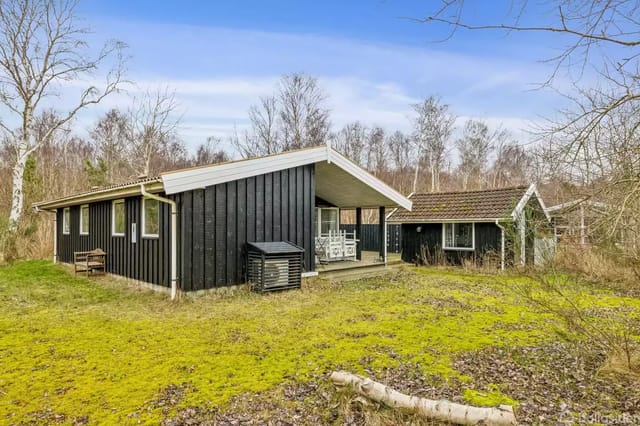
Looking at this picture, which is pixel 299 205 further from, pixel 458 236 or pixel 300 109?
pixel 300 109

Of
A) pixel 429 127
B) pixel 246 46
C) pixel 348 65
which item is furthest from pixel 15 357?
pixel 429 127

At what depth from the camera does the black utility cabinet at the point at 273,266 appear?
8000 mm

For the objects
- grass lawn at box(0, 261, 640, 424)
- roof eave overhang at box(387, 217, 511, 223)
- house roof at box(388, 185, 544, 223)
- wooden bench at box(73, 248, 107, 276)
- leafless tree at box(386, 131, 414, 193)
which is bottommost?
grass lawn at box(0, 261, 640, 424)

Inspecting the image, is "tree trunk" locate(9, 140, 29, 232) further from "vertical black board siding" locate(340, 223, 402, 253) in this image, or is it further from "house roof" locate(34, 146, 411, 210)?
"vertical black board siding" locate(340, 223, 402, 253)

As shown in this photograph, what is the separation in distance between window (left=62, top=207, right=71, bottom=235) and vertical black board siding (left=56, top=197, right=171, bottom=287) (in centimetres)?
37

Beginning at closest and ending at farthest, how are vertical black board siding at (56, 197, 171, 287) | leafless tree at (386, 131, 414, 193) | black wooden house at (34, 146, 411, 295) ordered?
1. black wooden house at (34, 146, 411, 295)
2. vertical black board siding at (56, 197, 171, 287)
3. leafless tree at (386, 131, 414, 193)

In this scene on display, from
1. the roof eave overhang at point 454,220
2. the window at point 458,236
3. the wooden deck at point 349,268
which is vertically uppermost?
the roof eave overhang at point 454,220

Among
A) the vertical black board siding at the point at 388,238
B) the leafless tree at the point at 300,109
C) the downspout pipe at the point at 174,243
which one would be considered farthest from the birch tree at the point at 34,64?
the vertical black board siding at the point at 388,238

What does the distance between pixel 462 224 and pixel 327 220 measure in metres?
4.91

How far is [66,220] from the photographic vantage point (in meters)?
13.1

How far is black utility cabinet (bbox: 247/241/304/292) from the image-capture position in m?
8.00

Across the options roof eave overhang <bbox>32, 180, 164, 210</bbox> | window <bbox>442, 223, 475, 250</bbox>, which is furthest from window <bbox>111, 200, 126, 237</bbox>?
window <bbox>442, 223, 475, 250</bbox>

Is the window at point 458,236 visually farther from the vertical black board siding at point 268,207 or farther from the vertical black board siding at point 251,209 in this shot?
the vertical black board siding at point 251,209

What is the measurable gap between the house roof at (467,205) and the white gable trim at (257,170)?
3173 millimetres
